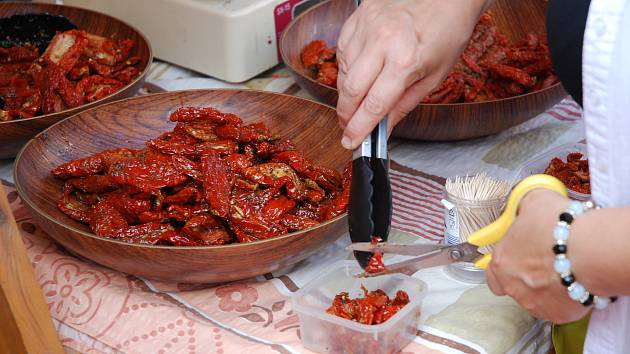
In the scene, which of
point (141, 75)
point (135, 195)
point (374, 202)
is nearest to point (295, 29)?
point (141, 75)

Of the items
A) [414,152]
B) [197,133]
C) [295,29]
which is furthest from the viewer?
[295,29]

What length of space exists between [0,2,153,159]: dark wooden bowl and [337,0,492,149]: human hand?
25.5 inches

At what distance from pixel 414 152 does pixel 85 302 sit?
0.83 m

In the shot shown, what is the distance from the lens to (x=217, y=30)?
2.01 m

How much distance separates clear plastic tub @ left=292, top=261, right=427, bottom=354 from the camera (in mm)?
1138

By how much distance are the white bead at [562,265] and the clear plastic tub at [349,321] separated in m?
0.30

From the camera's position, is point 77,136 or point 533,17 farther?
point 533,17

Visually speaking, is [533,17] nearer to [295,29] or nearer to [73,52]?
[295,29]

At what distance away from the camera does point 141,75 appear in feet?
5.96

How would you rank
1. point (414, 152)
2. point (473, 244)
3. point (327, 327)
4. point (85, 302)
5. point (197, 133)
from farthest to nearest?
point (414, 152) → point (197, 133) → point (85, 302) → point (327, 327) → point (473, 244)

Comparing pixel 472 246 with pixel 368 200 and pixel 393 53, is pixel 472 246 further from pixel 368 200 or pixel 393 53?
pixel 393 53

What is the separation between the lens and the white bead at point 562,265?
2.98 feet

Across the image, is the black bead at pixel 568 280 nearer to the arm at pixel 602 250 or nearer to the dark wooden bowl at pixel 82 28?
the arm at pixel 602 250

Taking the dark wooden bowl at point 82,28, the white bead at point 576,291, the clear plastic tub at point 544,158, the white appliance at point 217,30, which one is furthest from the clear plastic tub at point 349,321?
the white appliance at point 217,30
